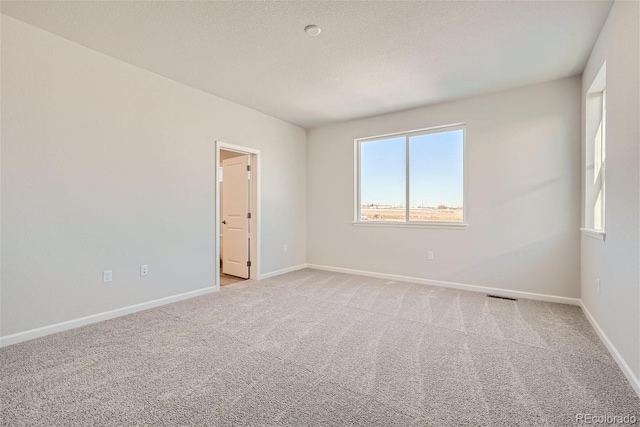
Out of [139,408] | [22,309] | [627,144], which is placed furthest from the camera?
[22,309]

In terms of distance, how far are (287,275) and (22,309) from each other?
3177 mm

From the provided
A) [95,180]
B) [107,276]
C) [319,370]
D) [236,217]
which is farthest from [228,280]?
[319,370]

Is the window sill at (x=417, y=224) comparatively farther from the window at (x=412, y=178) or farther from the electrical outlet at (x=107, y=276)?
the electrical outlet at (x=107, y=276)

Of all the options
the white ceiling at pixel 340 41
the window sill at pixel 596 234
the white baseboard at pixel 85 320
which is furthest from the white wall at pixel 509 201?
the white baseboard at pixel 85 320

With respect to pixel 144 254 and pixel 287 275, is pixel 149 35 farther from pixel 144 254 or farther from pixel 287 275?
pixel 287 275

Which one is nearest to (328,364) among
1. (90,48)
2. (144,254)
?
(144,254)

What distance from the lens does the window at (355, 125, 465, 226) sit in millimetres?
4199

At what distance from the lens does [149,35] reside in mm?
2574

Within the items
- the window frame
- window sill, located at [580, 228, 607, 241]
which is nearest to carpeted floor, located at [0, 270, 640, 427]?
window sill, located at [580, 228, 607, 241]

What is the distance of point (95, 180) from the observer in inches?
113

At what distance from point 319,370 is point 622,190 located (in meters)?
2.45

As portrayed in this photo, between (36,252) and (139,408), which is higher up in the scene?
(36,252)

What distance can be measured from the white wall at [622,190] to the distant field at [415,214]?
1723mm

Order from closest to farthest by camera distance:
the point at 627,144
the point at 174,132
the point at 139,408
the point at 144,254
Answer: the point at 139,408
the point at 627,144
the point at 144,254
the point at 174,132
